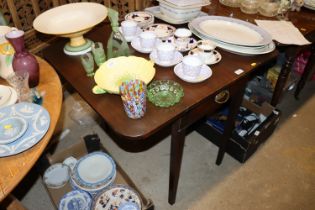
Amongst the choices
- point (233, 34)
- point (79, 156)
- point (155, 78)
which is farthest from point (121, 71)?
point (79, 156)

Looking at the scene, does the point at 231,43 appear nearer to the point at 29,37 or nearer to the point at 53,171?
the point at 53,171

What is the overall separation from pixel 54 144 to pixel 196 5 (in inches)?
49.2

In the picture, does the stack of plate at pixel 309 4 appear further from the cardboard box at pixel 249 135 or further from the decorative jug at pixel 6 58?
the decorative jug at pixel 6 58

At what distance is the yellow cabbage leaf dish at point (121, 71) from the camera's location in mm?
976

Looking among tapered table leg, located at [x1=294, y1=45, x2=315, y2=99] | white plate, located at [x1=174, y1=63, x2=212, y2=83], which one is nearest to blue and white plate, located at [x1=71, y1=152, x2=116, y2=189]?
white plate, located at [x1=174, y1=63, x2=212, y2=83]

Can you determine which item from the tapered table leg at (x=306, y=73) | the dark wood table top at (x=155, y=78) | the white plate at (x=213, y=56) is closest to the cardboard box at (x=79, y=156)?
the dark wood table top at (x=155, y=78)

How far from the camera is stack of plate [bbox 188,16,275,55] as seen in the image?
3.85ft

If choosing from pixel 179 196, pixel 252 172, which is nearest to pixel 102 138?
pixel 179 196

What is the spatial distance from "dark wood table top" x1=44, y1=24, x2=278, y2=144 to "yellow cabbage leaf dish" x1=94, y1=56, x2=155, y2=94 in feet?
0.13

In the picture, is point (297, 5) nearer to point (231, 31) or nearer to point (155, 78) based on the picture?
point (231, 31)

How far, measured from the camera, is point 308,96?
2221 millimetres

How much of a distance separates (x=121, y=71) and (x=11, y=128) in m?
0.43

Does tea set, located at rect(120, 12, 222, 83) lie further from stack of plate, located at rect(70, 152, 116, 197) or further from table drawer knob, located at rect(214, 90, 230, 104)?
stack of plate, located at rect(70, 152, 116, 197)

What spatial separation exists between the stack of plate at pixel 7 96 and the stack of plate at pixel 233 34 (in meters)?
0.82
